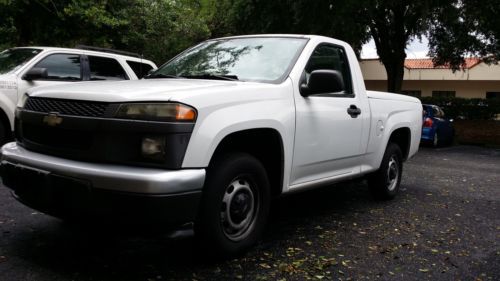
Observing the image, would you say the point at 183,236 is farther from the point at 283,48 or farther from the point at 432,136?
the point at 432,136

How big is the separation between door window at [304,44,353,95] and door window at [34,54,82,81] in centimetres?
488

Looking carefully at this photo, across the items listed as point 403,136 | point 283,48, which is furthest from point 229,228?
point 403,136

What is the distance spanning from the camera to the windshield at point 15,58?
798 centimetres

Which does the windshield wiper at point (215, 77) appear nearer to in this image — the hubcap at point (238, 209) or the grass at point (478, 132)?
the hubcap at point (238, 209)

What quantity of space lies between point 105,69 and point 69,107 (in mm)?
5796

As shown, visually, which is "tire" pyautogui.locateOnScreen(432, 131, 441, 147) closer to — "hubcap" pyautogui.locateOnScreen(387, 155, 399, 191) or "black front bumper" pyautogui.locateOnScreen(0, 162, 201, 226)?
"hubcap" pyautogui.locateOnScreen(387, 155, 399, 191)

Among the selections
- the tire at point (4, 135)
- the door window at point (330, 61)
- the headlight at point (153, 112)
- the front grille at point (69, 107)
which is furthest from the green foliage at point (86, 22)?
the headlight at point (153, 112)

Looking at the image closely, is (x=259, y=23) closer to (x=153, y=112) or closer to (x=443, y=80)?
(x=153, y=112)

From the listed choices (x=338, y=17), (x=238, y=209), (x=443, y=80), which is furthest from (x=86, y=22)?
(x=443, y=80)

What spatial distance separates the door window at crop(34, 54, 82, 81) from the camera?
320 inches

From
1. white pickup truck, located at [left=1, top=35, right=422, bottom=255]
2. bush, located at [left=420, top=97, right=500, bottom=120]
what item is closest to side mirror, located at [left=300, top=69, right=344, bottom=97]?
white pickup truck, located at [left=1, top=35, right=422, bottom=255]

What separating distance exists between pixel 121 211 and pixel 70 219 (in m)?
0.54

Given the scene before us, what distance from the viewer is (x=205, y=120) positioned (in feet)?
11.0

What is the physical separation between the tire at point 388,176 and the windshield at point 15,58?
224 inches
